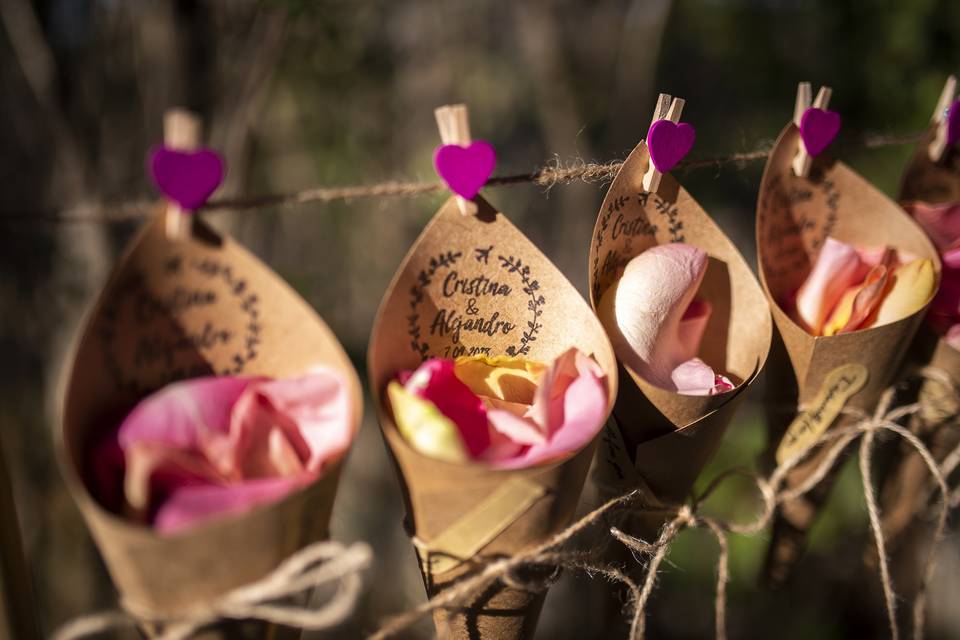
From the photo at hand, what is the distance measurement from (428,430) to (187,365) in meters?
0.15

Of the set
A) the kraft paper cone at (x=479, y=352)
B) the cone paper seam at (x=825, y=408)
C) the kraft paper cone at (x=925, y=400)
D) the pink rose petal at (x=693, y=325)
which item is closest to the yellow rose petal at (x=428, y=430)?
the kraft paper cone at (x=479, y=352)

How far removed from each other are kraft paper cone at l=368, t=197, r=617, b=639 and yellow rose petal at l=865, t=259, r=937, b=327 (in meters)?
0.30

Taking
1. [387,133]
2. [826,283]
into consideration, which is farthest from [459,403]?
[387,133]

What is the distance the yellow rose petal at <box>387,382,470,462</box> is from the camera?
0.38 m

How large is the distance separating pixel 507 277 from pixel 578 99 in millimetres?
1481

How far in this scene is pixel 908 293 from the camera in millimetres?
578

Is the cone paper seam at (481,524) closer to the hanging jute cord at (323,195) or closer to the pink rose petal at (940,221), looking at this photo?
the hanging jute cord at (323,195)

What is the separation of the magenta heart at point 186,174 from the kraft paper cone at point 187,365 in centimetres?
2

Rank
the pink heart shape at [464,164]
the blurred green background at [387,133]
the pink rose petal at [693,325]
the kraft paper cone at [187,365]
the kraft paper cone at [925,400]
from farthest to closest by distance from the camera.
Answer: the blurred green background at [387,133], the kraft paper cone at [925,400], the pink rose petal at [693,325], the pink heart shape at [464,164], the kraft paper cone at [187,365]

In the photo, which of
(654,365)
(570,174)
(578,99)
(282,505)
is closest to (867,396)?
(654,365)

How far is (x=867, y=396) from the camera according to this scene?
23.9 inches

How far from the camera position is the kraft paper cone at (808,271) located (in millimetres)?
563

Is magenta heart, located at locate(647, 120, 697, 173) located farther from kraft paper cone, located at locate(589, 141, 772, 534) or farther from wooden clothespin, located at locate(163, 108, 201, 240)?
wooden clothespin, located at locate(163, 108, 201, 240)

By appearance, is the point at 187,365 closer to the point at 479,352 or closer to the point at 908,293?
the point at 479,352
